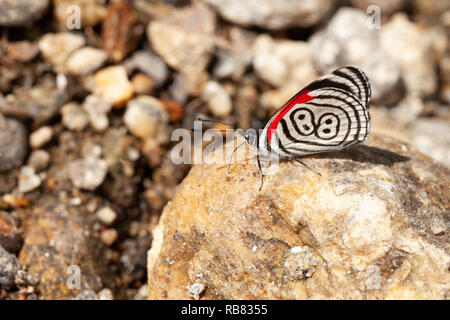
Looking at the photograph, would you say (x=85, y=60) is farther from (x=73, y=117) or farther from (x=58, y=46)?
(x=73, y=117)

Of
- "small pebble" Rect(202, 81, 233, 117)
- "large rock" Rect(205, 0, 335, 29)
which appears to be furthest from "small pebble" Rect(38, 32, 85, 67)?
"large rock" Rect(205, 0, 335, 29)

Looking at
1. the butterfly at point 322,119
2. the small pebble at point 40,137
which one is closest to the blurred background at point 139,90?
the small pebble at point 40,137

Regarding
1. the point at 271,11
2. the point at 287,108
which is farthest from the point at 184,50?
the point at 287,108

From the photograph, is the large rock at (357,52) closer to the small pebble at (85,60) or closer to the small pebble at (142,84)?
the small pebble at (142,84)

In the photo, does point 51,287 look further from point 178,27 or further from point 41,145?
point 178,27
